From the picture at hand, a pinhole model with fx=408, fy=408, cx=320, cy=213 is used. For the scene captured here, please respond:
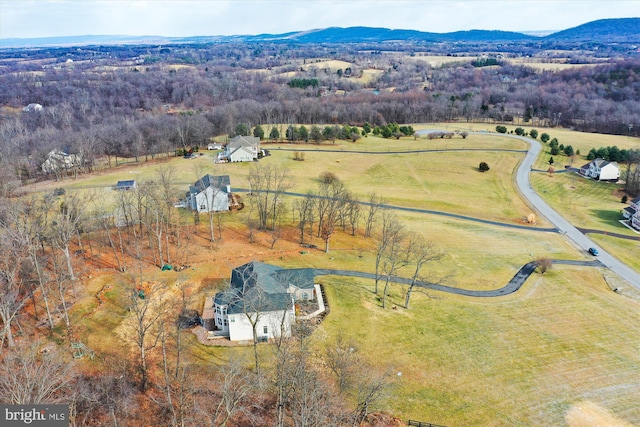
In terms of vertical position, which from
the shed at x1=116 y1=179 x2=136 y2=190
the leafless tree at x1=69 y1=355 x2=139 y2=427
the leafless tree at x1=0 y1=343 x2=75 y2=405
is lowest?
the leafless tree at x1=69 y1=355 x2=139 y2=427

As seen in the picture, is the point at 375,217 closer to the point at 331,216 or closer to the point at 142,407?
the point at 331,216

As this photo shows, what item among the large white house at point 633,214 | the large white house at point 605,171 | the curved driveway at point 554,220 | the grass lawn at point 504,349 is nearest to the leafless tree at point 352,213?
the curved driveway at point 554,220

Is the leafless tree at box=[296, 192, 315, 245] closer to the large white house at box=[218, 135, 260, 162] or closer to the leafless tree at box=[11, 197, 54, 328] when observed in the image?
the leafless tree at box=[11, 197, 54, 328]

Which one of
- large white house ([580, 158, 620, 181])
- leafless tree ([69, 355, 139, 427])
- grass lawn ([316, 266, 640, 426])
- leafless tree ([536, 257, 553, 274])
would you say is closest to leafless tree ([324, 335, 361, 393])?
grass lawn ([316, 266, 640, 426])

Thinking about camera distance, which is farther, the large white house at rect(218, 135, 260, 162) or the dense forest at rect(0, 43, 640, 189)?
the dense forest at rect(0, 43, 640, 189)

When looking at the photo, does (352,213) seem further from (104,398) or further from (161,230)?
(104,398)

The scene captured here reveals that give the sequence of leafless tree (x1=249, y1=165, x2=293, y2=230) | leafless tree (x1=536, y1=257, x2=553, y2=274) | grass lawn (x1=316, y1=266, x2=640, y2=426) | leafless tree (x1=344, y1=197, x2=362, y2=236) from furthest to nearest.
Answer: leafless tree (x1=249, y1=165, x2=293, y2=230)
leafless tree (x1=344, y1=197, x2=362, y2=236)
leafless tree (x1=536, y1=257, x2=553, y2=274)
grass lawn (x1=316, y1=266, x2=640, y2=426)

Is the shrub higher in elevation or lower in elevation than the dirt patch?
higher

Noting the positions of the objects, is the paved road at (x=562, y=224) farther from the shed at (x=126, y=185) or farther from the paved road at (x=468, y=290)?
the shed at (x=126, y=185)

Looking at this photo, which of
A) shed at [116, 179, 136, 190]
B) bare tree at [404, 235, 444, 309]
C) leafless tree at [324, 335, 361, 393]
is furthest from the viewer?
shed at [116, 179, 136, 190]
